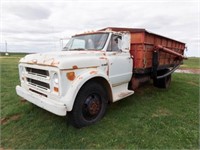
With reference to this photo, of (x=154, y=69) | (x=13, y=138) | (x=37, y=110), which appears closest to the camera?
(x=13, y=138)

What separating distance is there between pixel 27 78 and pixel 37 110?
36.7 inches

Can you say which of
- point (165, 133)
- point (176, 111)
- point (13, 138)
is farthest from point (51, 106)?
Answer: point (176, 111)

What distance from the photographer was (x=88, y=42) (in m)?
4.48

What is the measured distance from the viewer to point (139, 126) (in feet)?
11.8

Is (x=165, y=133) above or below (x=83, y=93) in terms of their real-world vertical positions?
below

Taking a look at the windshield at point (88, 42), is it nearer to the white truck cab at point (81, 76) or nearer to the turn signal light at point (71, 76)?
the white truck cab at point (81, 76)

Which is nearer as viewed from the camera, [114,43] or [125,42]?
[114,43]

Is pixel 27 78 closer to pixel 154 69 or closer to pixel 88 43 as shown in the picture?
pixel 88 43

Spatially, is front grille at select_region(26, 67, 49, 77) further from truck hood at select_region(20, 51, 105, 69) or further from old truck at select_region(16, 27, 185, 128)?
truck hood at select_region(20, 51, 105, 69)

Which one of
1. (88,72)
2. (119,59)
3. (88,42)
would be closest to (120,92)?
(119,59)

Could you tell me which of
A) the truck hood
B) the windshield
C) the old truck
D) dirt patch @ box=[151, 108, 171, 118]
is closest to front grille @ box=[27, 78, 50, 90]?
the old truck

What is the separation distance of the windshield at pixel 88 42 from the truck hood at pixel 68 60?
17.5 inches

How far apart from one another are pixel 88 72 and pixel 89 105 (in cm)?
73

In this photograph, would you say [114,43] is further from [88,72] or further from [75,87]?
[75,87]
